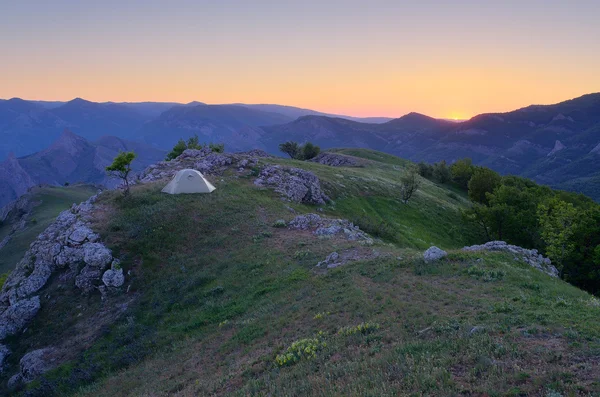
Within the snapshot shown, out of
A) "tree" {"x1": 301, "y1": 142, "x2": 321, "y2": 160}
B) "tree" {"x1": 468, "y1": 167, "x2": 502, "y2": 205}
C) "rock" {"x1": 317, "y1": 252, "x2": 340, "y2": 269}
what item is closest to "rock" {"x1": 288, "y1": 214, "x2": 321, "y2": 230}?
"rock" {"x1": 317, "y1": 252, "x2": 340, "y2": 269}

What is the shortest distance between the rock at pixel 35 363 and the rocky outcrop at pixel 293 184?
29.4m

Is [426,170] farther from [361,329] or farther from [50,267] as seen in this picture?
[50,267]

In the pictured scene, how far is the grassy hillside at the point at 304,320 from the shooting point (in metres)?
9.36

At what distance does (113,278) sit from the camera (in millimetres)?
25719

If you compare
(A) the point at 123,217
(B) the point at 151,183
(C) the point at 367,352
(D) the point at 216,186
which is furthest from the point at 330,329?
(B) the point at 151,183

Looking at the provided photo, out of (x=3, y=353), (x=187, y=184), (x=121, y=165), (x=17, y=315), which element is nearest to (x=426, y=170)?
(x=187, y=184)

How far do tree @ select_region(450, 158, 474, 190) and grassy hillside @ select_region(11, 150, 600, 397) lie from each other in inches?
3308

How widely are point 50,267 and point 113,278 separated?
23.3 ft

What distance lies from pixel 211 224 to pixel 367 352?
24699mm

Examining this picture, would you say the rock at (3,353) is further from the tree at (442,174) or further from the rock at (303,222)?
the tree at (442,174)

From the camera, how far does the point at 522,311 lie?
41.3 ft

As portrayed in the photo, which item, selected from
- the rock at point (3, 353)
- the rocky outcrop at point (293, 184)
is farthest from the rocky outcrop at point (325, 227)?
the rock at point (3, 353)

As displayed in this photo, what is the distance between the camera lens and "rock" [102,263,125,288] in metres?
25.5

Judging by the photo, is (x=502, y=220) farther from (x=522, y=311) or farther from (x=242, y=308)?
(x=242, y=308)
